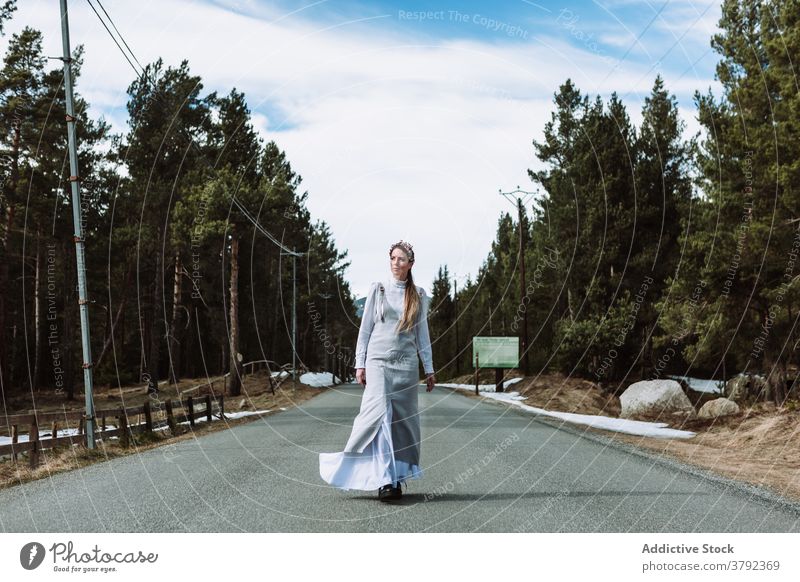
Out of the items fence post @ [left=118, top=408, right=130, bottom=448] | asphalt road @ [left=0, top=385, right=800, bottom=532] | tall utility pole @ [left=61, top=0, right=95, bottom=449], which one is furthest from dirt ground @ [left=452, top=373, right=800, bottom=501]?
fence post @ [left=118, top=408, right=130, bottom=448]

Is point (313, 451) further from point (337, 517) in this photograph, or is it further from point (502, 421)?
point (502, 421)

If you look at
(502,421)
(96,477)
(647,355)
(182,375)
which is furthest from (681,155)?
(182,375)

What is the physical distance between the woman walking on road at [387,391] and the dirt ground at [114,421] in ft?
20.7

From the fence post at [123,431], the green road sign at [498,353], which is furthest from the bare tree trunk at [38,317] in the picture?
the fence post at [123,431]

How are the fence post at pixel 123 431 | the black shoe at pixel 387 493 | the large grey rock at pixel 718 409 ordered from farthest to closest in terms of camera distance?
1. the large grey rock at pixel 718 409
2. the fence post at pixel 123 431
3. the black shoe at pixel 387 493

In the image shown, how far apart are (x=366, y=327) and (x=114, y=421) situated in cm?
1859

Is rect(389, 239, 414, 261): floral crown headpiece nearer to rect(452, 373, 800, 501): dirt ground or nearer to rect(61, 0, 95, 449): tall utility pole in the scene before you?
rect(452, 373, 800, 501): dirt ground

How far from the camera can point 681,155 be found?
40.0m

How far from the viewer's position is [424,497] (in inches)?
303

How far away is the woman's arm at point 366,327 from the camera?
693cm

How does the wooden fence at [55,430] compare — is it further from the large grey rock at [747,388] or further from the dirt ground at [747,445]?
the large grey rock at [747,388]

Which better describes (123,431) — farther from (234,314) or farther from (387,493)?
(234,314)

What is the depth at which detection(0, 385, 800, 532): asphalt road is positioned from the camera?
6.29 metres

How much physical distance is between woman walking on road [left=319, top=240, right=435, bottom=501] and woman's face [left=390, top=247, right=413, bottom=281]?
5cm
